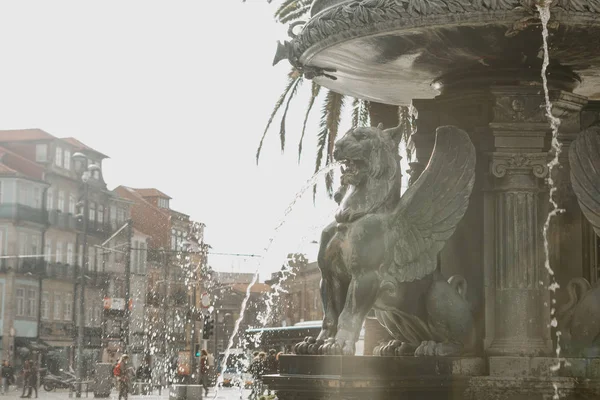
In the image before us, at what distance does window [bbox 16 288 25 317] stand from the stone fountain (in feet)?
221

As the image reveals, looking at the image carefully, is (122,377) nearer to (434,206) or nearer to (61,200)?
(434,206)

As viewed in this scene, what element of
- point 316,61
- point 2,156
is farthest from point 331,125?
point 2,156

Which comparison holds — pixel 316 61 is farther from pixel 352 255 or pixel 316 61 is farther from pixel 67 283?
pixel 67 283

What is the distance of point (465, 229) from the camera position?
25.4 feet

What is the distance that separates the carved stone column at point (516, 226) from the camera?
7320 millimetres

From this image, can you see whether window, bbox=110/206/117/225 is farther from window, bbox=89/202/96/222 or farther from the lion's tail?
the lion's tail

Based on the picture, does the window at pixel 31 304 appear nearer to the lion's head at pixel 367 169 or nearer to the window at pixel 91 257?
the window at pixel 91 257

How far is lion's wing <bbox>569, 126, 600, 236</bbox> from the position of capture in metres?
7.42

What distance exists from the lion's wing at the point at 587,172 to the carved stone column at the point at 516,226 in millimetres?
186

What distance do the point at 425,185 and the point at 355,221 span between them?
0.52 meters

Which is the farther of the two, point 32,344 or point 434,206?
point 32,344

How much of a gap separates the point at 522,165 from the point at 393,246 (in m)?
0.93

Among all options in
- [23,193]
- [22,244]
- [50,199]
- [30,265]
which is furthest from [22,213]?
[50,199]

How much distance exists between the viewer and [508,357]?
7.18m
